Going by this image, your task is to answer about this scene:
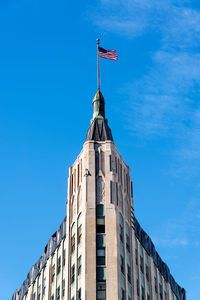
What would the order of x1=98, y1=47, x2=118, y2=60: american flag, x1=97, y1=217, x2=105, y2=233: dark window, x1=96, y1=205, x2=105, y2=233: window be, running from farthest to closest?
x1=98, y1=47, x2=118, y2=60: american flag
x1=96, y1=205, x2=105, y2=233: window
x1=97, y1=217, x2=105, y2=233: dark window

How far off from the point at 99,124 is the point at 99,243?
18679 mm

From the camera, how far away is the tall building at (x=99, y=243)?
309ft

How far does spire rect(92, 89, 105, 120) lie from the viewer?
11121cm

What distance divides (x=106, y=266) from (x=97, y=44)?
34977 mm

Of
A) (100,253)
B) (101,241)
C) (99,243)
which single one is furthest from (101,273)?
(101,241)

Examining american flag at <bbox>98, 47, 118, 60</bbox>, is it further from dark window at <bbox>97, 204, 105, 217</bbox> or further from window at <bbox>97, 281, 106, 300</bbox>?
window at <bbox>97, 281, 106, 300</bbox>

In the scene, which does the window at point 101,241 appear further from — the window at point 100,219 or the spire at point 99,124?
the spire at point 99,124

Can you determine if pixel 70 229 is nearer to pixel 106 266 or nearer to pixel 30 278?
pixel 106 266

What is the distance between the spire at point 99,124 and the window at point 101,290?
20.4 meters

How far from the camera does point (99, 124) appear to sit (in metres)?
108

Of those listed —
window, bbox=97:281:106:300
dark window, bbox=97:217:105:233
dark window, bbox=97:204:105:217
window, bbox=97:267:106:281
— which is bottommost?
window, bbox=97:281:106:300

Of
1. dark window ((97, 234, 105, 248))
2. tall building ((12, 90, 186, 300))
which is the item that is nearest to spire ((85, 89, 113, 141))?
tall building ((12, 90, 186, 300))

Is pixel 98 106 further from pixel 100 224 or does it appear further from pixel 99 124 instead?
pixel 100 224

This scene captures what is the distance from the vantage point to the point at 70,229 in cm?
10144
